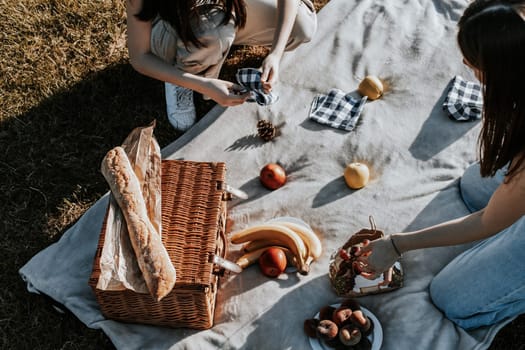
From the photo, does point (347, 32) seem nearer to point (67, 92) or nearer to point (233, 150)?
point (233, 150)

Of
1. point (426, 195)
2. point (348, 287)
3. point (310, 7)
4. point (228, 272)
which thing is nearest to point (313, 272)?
Result: point (348, 287)

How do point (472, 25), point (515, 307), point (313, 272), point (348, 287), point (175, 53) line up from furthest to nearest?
point (175, 53) → point (313, 272) → point (348, 287) → point (515, 307) → point (472, 25)

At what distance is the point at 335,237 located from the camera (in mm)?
2457

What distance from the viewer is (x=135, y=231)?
6.57 ft

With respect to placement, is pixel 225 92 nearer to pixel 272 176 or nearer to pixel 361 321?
pixel 272 176

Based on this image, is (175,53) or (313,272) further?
(175,53)

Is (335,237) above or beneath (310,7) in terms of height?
beneath

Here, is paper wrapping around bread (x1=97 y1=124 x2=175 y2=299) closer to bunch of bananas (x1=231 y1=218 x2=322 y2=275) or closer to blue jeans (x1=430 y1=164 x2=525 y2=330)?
bunch of bananas (x1=231 y1=218 x2=322 y2=275)

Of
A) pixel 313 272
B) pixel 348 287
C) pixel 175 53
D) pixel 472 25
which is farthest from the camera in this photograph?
pixel 175 53

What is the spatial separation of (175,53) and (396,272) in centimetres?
139

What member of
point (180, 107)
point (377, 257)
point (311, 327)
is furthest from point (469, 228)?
point (180, 107)

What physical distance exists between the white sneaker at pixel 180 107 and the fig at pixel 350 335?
4.40 feet

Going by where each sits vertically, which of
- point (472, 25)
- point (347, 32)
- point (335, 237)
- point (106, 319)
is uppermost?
point (472, 25)

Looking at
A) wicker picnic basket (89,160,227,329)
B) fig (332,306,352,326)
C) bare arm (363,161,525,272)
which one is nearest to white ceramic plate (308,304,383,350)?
fig (332,306,352,326)
